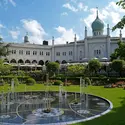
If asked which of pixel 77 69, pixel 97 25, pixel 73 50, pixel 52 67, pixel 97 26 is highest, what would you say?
pixel 97 25

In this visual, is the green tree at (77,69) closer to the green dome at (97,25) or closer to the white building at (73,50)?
the white building at (73,50)

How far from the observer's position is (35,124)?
31.4ft

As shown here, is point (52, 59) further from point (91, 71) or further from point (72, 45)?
point (91, 71)

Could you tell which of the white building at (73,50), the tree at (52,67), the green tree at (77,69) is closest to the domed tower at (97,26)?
the white building at (73,50)

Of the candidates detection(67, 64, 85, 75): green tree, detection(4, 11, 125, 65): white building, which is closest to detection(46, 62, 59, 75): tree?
detection(67, 64, 85, 75): green tree

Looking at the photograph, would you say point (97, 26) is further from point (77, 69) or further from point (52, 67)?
point (52, 67)

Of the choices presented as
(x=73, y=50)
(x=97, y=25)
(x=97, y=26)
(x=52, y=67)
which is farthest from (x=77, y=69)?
(x=97, y=26)

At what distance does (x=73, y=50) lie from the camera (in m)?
62.3

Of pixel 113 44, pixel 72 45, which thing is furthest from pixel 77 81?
pixel 72 45

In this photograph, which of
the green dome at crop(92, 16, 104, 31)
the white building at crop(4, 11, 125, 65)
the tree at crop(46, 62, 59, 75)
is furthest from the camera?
the green dome at crop(92, 16, 104, 31)

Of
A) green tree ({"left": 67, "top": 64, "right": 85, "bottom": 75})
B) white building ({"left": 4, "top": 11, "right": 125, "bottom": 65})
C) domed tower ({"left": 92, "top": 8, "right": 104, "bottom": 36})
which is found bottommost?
green tree ({"left": 67, "top": 64, "right": 85, "bottom": 75})

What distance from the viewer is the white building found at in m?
57.0

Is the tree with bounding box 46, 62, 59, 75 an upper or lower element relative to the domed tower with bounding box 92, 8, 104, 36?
lower

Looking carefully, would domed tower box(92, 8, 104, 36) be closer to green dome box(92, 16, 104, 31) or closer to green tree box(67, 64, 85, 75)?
green dome box(92, 16, 104, 31)
